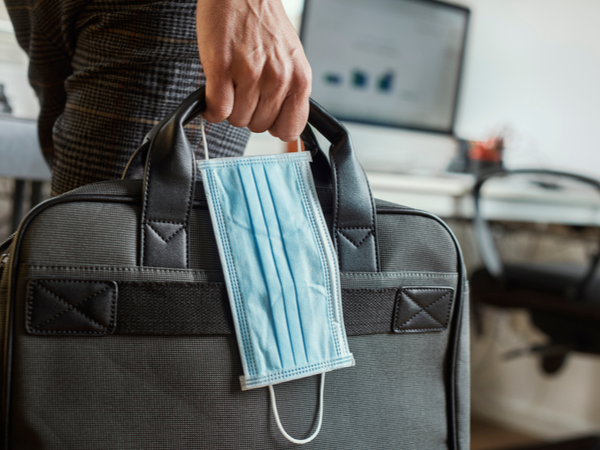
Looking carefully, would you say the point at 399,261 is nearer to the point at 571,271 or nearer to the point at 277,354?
the point at 277,354

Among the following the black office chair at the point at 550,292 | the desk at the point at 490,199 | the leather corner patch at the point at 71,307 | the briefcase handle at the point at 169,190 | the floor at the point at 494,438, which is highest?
the briefcase handle at the point at 169,190

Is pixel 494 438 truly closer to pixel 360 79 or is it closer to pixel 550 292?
pixel 550 292

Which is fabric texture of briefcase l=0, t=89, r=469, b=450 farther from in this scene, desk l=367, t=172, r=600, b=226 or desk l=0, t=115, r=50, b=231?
desk l=367, t=172, r=600, b=226

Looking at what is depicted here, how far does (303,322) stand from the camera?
0.45 metres

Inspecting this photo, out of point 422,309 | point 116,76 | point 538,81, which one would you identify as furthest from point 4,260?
point 538,81

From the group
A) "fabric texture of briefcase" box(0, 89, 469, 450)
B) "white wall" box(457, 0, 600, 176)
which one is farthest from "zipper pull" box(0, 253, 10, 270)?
"white wall" box(457, 0, 600, 176)

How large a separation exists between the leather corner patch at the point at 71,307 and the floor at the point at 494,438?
4.73ft

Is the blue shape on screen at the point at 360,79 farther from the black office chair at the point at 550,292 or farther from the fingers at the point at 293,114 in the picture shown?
the fingers at the point at 293,114

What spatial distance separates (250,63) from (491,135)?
182 cm

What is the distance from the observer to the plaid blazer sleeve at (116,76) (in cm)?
51

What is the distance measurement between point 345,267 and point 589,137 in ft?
6.81

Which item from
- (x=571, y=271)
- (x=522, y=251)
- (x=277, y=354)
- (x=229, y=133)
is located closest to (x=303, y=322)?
(x=277, y=354)

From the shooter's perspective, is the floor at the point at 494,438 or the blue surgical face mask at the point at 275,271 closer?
the blue surgical face mask at the point at 275,271

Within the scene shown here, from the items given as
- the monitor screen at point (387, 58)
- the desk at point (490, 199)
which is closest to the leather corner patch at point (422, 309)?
the desk at point (490, 199)
